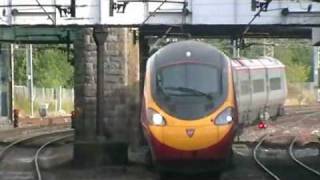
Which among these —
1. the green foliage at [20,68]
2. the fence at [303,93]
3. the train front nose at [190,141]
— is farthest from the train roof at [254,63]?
the fence at [303,93]

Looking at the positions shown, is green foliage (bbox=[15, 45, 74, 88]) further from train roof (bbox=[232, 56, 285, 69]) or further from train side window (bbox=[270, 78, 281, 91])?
train roof (bbox=[232, 56, 285, 69])

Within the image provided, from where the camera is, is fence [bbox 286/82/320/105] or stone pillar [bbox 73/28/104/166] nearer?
stone pillar [bbox 73/28/104/166]

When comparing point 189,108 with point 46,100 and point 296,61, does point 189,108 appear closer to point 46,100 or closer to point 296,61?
point 46,100

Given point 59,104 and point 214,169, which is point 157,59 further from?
point 59,104

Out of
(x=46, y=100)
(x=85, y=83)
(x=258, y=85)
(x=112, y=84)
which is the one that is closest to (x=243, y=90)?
(x=258, y=85)

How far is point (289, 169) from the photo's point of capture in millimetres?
20250

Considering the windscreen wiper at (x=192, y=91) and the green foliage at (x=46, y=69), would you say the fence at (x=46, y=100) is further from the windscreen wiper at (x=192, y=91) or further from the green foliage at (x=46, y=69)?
the windscreen wiper at (x=192, y=91)

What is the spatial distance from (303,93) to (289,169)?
65441 millimetres

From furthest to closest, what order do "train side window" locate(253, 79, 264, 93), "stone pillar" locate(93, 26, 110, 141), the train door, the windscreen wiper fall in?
1. "train side window" locate(253, 79, 264, 93)
2. the train door
3. "stone pillar" locate(93, 26, 110, 141)
4. the windscreen wiper

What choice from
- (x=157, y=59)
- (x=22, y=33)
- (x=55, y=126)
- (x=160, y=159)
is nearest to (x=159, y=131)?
(x=160, y=159)

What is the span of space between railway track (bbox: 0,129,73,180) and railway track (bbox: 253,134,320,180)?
5151 mm

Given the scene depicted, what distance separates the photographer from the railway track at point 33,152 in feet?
64.8

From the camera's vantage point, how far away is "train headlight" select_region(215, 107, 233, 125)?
16.5 m

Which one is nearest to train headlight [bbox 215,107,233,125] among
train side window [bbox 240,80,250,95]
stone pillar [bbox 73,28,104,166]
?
stone pillar [bbox 73,28,104,166]
